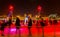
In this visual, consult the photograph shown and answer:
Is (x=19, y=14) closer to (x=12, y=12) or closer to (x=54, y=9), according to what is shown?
(x=12, y=12)

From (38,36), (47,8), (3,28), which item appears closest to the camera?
(3,28)

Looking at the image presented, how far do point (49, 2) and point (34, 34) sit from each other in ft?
20.9

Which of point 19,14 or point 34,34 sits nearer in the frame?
point 34,34

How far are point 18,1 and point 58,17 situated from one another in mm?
3903

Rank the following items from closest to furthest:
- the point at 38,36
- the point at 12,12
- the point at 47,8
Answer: the point at 38,36, the point at 12,12, the point at 47,8

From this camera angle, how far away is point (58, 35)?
9.78 metres

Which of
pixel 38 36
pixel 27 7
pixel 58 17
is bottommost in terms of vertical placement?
pixel 38 36

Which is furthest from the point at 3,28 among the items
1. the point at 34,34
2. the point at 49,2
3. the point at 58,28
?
the point at 49,2

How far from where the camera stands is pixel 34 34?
9.84 meters

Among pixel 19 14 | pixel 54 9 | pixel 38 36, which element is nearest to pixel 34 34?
pixel 38 36

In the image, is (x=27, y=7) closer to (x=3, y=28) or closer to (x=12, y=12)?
(x=12, y=12)

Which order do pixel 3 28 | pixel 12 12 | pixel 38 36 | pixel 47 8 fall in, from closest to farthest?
pixel 3 28
pixel 38 36
pixel 12 12
pixel 47 8

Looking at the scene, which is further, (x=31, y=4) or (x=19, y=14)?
(x=31, y=4)

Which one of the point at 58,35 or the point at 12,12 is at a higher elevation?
the point at 12,12
